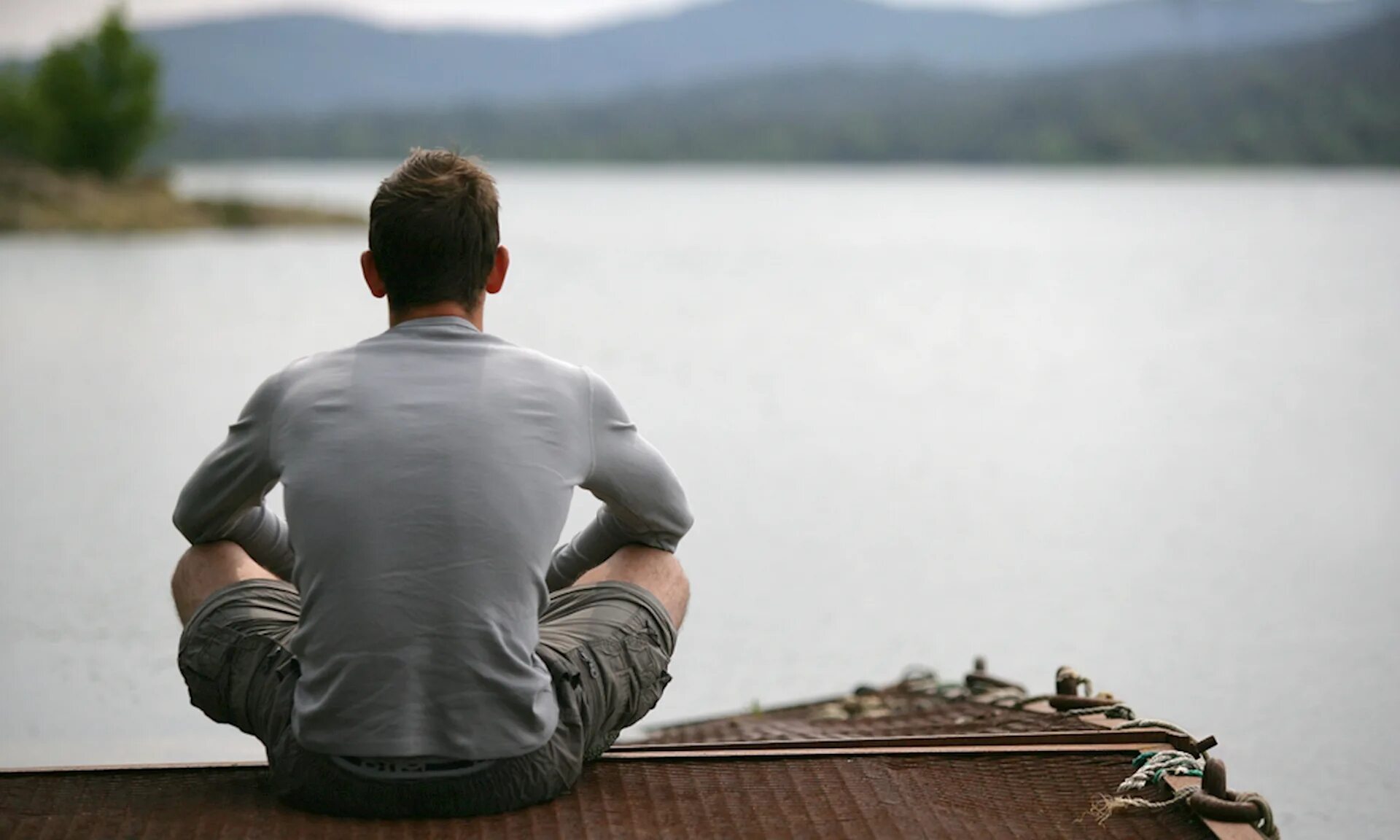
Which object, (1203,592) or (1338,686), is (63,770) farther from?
(1203,592)

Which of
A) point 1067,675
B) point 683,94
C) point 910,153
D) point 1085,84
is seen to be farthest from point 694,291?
point 683,94

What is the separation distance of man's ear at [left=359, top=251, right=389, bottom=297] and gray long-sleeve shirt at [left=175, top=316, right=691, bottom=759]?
3.6 inches

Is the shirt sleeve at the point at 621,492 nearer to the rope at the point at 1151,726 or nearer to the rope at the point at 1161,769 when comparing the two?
the rope at the point at 1161,769

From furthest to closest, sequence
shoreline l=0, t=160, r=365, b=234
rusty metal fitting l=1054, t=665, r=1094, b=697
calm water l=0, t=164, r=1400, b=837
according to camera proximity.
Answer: shoreline l=0, t=160, r=365, b=234 → calm water l=0, t=164, r=1400, b=837 → rusty metal fitting l=1054, t=665, r=1094, b=697

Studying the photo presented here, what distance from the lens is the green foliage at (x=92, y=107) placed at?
161 ft

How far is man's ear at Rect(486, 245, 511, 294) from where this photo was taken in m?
2.45

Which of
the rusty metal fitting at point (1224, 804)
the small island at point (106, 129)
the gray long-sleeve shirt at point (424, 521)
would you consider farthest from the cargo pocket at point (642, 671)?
the small island at point (106, 129)

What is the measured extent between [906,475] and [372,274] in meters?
7.56

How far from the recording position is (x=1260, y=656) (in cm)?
609

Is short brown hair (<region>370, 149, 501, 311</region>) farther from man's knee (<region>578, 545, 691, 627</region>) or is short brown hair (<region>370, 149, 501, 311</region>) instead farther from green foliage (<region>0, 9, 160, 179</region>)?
green foliage (<region>0, 9, 160, 179</region>)

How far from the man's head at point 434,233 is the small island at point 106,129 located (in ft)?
136

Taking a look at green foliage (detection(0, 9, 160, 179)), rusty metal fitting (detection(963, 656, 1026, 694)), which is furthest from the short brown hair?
green foliage (detection(0, 9, 160, 179))

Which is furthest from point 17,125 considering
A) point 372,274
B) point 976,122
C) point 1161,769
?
point 976,122

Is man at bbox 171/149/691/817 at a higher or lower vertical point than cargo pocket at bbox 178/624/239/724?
higher
